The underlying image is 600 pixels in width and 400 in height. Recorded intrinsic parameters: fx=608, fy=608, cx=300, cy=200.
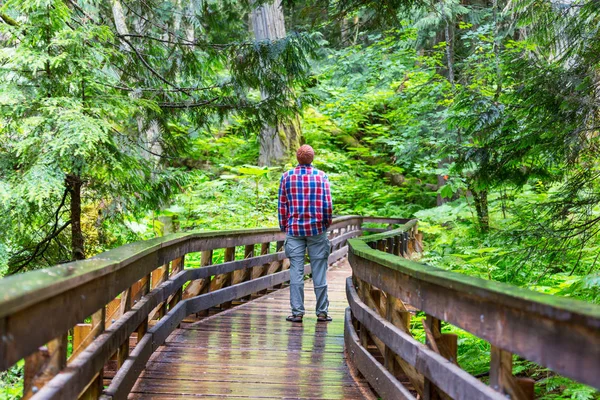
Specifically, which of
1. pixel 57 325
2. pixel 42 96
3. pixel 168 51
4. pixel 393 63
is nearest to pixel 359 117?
pixel 393 63

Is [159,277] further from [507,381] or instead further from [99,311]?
[507,381]

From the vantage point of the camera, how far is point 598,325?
158cm

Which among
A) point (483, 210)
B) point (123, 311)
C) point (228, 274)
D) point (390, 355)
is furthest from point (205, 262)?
point (483, 210)

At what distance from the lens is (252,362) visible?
17.7 feet

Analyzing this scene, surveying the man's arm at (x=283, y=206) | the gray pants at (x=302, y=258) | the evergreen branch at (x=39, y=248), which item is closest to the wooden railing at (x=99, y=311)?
the man's arm at (x=283, y=206)

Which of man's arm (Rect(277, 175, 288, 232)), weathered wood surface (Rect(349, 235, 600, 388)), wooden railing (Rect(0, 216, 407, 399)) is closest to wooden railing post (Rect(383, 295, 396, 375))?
weathered wood surface (Rect(349, 235, 600, 388))

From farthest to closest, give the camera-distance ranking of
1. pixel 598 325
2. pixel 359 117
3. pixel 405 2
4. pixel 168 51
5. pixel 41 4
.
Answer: pixel 359 117
pixel 168 51
pixel 405 2
pixel 41 4
pixel 598 325

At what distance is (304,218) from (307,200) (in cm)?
22

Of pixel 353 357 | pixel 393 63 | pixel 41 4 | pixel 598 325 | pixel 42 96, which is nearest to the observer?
pixel 598 325

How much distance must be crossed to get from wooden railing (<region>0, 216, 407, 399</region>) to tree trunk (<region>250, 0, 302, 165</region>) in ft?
35.5

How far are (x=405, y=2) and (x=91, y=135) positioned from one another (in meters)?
3.91

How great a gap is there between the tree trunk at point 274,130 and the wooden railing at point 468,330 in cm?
1326

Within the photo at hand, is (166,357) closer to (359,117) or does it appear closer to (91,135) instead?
(91,135)

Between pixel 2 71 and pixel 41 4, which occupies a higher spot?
pixel 41 4
